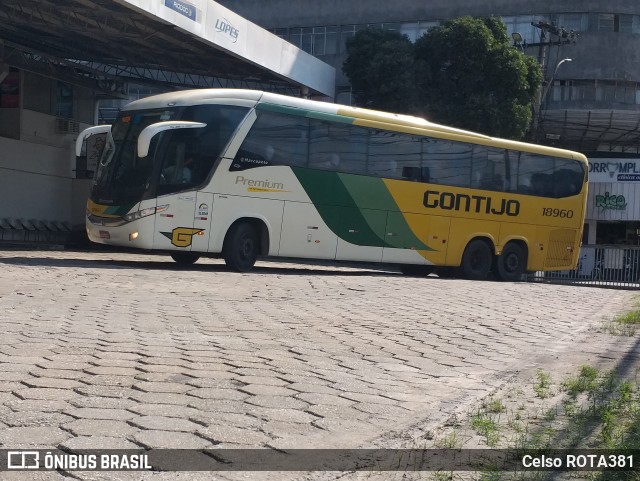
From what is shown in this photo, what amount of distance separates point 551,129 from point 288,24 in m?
15.5

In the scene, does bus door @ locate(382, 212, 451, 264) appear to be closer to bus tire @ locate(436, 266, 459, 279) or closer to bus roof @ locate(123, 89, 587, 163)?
bus tire @ locate(436, 266, 459, 279)

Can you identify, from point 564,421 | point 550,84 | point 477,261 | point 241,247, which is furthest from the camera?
point 550,84

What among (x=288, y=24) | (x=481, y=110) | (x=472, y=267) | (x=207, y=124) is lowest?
(x=472, y=267)

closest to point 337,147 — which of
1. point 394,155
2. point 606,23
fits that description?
point 394,155

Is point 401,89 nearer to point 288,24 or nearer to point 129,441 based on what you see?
point 288,24

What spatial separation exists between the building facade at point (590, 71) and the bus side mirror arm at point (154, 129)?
2894 centimetres

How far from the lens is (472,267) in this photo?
899 inches

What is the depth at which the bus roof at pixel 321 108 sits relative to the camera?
18.3m

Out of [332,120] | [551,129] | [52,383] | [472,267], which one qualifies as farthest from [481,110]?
[52,383]

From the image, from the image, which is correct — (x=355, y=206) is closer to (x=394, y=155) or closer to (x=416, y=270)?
(x=394, y=155)

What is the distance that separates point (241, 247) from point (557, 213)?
10.0 m

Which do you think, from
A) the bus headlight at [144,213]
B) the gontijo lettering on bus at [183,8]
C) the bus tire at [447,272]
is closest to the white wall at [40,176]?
the gontijo lettering on bus at [183,8]

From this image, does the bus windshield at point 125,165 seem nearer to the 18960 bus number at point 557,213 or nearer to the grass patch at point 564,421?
the 18960 bus number at point 557,213

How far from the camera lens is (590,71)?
45.3 metres
